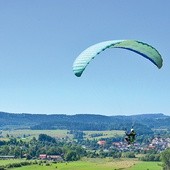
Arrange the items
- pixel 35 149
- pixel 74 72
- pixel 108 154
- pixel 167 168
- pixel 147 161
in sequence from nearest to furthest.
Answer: pixel 74 72
pixel 167 168
pixel 147 161
pixel 108 154
pixel 35 149

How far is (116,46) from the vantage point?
2419 cm

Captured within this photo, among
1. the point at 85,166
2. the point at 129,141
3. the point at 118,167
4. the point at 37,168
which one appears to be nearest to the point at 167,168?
the point at 118,167

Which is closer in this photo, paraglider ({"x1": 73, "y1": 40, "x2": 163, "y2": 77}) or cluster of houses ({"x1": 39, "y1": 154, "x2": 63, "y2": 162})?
paraglider ({"x1": 73, "y1": 40, "x2": 163, "y2": 77})

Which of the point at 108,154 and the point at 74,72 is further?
the point at 108,154

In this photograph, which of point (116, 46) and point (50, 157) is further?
point (50, 157)

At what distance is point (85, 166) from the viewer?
331 ft

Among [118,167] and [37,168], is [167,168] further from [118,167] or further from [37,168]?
[37,168]

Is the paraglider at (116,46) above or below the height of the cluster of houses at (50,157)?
above

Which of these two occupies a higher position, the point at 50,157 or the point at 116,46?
the point at 116,46

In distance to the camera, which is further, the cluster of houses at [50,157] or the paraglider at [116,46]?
the cluster of houses at [50,157]

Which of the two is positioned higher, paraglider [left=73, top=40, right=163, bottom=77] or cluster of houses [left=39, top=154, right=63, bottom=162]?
paraglider [left=73, top=40, right=163, bottom=77]

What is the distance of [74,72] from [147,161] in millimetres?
101554

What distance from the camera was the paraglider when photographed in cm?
2188

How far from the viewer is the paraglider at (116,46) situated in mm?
21875
